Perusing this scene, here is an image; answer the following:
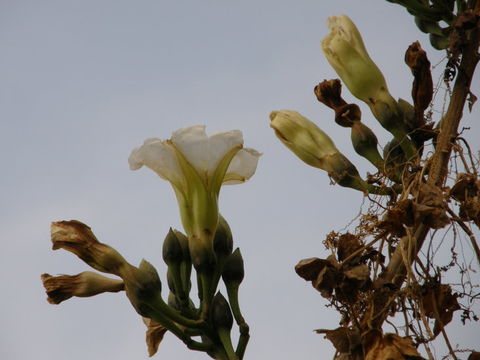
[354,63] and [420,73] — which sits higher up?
[354,63]

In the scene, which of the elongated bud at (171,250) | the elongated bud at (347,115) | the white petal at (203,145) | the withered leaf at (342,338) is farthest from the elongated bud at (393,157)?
the elongated bud at (171,250)

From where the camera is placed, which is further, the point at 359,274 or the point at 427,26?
the point at 427,26

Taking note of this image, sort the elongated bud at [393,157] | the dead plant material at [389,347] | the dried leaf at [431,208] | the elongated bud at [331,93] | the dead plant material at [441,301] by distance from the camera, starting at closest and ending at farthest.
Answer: the dead plant material at [389,347]
the dried leaf at [431,208]
the dead plant material at [441,301]
the elongated bud at [393,157]
the elongated bud at [331,93]

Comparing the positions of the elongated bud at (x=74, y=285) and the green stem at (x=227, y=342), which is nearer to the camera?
the green stem at (x=227, y=342)

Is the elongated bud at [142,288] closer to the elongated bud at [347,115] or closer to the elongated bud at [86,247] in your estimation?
the elongated bud at [86,247]

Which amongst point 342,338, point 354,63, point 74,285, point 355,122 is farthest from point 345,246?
point 74,285

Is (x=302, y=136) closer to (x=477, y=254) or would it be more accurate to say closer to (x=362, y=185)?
(x=362, y=185)

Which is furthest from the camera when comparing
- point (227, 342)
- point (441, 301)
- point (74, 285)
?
point (74, 285)

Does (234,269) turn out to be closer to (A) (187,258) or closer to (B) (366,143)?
(A) (187,258)
